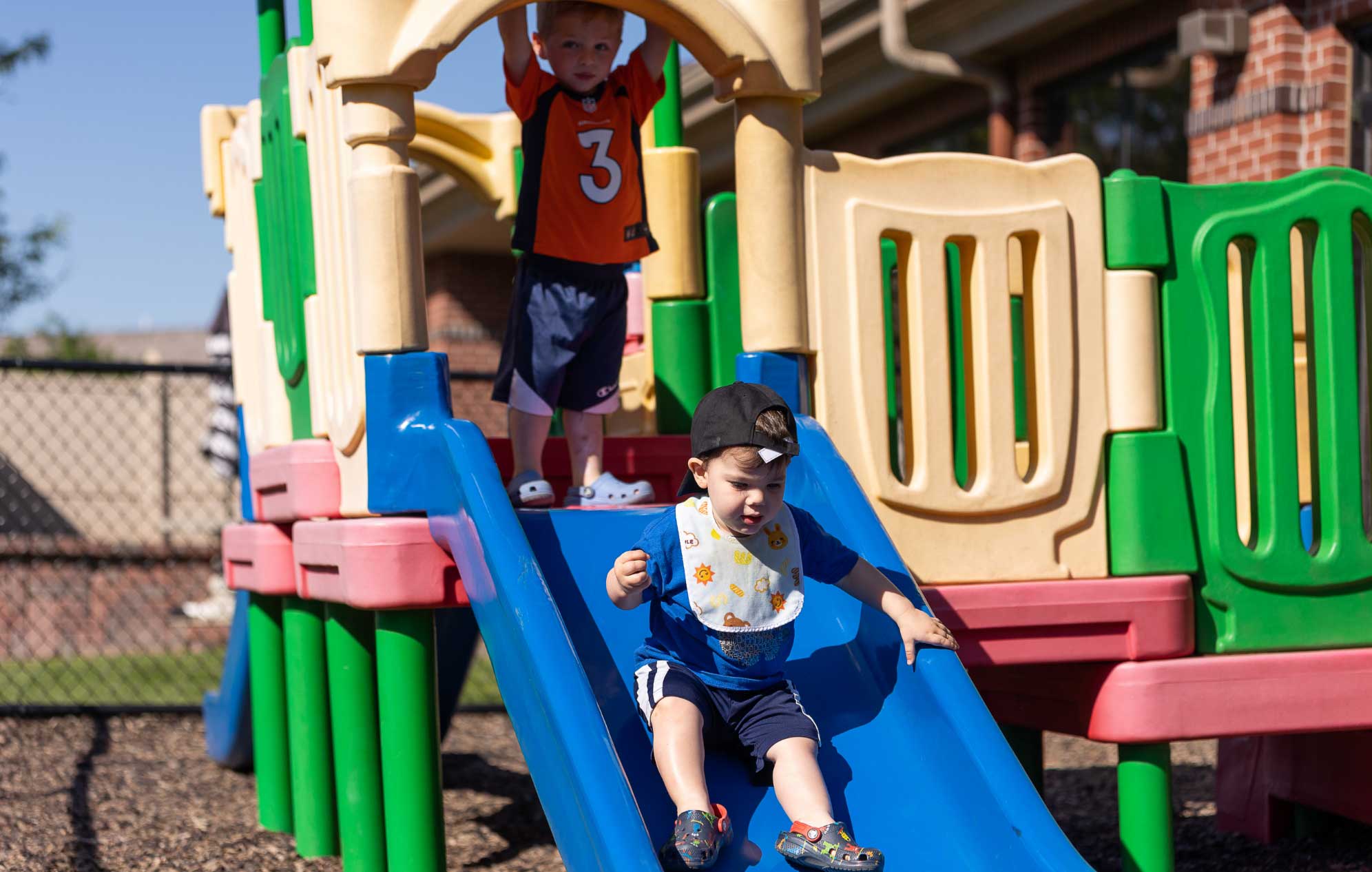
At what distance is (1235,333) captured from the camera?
150 inches

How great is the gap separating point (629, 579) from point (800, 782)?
1.65ft

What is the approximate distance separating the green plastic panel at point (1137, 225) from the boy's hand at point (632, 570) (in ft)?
5.30

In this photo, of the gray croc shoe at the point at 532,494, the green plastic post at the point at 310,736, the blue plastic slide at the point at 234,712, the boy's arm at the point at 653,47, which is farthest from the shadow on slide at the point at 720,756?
the blue plastic slide at the point at 234,712

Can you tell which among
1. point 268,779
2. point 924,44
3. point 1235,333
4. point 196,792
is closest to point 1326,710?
point 1235,333

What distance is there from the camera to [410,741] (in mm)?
3463

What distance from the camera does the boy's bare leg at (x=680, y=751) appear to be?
2592 millimetres

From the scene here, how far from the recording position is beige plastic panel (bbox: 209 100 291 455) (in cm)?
487

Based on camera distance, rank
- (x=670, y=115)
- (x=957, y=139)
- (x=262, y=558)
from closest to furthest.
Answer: (x=262, y=558), (x=670, y=115), (x=957, y=139)

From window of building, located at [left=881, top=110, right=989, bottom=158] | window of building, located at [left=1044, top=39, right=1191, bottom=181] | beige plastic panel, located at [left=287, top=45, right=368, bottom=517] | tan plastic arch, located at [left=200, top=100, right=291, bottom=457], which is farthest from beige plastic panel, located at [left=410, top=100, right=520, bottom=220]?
window of building, located at [left=881, top=110, right=989, bottom=158]

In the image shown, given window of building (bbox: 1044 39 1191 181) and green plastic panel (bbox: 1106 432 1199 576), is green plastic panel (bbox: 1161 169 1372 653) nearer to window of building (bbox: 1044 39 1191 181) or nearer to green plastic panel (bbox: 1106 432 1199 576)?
green plastic panel (bbox: 1106 432 1199 576)

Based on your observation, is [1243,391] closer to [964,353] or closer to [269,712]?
[964,353]

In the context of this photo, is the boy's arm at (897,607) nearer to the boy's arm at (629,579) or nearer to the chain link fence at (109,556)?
the boy's arm at (629,579)

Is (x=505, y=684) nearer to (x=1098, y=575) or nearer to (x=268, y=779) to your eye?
(x=1098, y=575)

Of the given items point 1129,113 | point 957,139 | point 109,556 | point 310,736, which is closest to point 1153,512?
point 310,736
